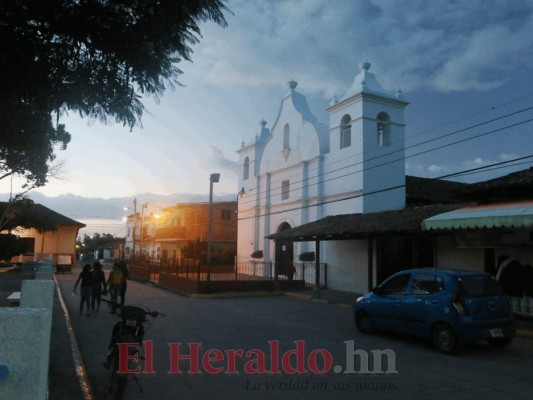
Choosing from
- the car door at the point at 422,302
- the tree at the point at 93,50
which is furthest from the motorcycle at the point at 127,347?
the car door at the point at 422,302

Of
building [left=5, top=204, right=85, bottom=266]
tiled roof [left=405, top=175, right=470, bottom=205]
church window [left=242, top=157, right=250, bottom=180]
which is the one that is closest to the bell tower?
tiled roof [left=405, top=175, right=470, bottom=205]

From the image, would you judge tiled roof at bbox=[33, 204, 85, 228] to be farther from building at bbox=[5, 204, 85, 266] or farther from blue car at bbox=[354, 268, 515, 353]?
blue car at bbox=[354, 268, 515, 353]

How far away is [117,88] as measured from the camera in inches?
251

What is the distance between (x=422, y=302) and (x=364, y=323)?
2048 millimetres

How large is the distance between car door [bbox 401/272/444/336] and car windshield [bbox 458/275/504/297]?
1.36 feet

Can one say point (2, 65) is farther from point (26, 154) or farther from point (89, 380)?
point (26, 154)

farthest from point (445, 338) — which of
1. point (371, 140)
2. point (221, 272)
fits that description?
point (221, 272)

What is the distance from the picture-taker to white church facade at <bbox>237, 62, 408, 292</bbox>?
23.7 m

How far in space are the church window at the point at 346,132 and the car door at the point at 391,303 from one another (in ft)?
53.0

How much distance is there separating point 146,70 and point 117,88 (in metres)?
0.51

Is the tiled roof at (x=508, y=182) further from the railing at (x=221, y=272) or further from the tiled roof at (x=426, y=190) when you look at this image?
the tiled roof at (x=426, y=190)

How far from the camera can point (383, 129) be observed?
25938 mm

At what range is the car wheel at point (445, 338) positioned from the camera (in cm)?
872

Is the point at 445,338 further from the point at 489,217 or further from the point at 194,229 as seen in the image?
the point at 194,229
